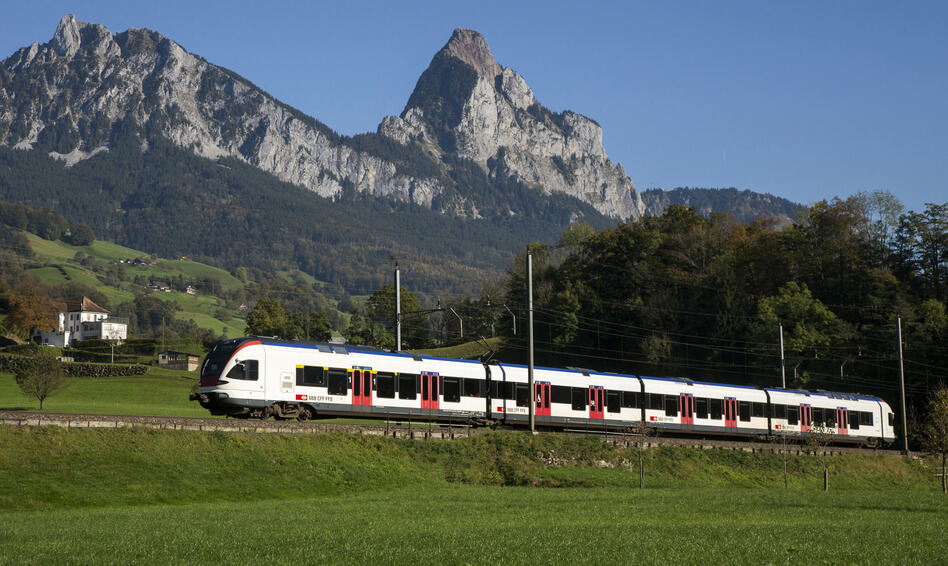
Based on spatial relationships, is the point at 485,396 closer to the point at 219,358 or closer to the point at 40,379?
the point at 219,358

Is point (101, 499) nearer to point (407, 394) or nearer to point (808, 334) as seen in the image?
point (407, 394)

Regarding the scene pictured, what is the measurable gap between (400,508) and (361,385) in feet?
46.9

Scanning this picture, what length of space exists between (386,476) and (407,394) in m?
6.54

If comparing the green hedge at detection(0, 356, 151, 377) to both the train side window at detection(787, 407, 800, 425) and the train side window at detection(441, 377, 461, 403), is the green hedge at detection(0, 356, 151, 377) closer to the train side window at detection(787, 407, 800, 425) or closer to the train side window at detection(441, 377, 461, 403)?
the train side window at detection(441, 377, 461, 403)

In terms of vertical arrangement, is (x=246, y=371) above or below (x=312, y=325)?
below

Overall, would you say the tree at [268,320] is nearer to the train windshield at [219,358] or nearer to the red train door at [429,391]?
the red train door at [429,391]

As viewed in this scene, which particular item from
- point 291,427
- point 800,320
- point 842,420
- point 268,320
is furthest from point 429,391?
point 268,320

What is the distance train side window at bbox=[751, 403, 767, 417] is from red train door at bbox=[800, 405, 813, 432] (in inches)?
136

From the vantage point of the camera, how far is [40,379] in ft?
184

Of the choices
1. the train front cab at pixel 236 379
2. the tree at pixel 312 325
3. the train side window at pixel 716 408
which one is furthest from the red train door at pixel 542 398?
the tree at pixel 312 325

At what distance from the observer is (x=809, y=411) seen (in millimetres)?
57688

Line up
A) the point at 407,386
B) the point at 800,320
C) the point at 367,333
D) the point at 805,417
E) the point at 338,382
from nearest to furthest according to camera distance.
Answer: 1. the point at 338,382
2. the point at 407,386
3. the point at 805,417
4. the point at 800,320
5. the point at 367,333

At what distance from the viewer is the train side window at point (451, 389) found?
43281mm

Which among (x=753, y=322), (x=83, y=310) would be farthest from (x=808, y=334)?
(x=83, y=310)
